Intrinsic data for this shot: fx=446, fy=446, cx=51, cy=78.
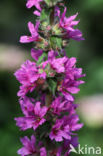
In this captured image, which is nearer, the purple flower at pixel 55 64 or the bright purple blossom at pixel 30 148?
the purple flower at pixel 55 64

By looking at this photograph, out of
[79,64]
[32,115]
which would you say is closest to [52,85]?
[32,115]

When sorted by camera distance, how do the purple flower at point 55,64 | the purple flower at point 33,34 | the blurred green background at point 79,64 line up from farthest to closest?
1. the blurred green background at point 79,64
2. the purple flower at point 33,34
3. the purple flower at point 55,64

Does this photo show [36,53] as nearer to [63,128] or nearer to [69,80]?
[69,80]

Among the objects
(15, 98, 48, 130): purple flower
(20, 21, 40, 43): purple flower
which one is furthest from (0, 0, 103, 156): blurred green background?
(20, 21, 40, 43): purple flower

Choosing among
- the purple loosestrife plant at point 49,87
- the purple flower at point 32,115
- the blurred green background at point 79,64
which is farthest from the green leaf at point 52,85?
the blurred green background at point 79,64

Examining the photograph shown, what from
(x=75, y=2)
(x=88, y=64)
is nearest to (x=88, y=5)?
(x=75, y=2)

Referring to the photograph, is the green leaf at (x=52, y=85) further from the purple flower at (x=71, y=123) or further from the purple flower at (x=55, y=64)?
the purple flower at (x=71, y=123)

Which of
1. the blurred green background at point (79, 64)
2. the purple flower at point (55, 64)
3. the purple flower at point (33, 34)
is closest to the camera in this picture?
the purple flower at point (55, 64)

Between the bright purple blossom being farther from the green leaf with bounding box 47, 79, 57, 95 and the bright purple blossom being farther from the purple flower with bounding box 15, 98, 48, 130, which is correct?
the green leaf with bounding box 47, 79, 57, 95
